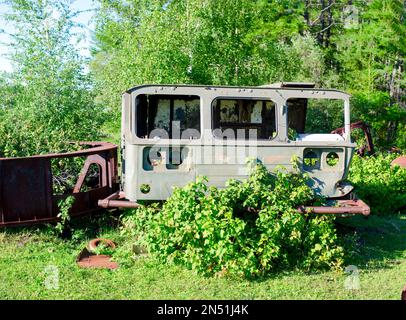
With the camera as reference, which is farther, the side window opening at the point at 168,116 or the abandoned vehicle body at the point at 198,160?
the side window opening at the point at 168,116

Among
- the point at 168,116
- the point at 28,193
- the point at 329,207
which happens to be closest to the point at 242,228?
the point at 329,207

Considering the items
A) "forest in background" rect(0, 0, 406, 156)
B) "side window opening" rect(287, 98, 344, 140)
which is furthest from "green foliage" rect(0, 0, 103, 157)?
"side window opening" rect(287, 98, 344, 140)

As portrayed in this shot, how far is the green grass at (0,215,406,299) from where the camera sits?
586 centimetres

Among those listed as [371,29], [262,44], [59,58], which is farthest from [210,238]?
[371,29]

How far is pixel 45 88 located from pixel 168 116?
4009 millimetres

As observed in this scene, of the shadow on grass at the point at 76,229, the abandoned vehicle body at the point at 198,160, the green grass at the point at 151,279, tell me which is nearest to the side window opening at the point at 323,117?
the abandoned vehicle body at the point at 198,160

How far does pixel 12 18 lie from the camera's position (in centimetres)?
1266

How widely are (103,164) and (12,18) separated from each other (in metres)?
6.28

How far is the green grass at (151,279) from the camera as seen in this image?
5859 mm

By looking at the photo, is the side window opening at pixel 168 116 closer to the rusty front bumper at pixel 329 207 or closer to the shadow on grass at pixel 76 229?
the rusty front bumper at pixel 329 207

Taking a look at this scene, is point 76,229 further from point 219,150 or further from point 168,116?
point 219,150

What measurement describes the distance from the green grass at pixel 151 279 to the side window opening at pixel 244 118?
230 cm
